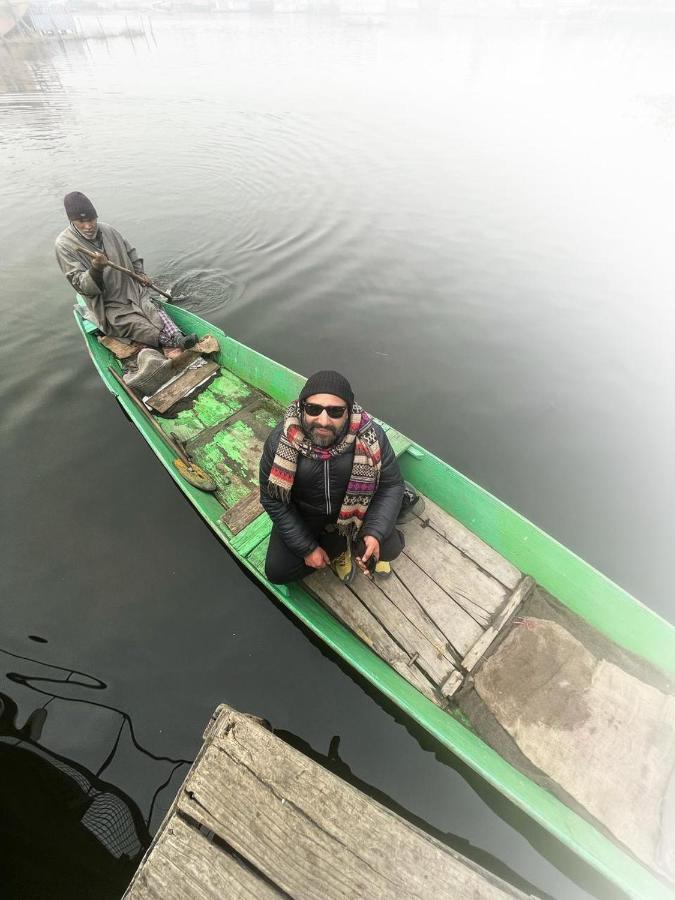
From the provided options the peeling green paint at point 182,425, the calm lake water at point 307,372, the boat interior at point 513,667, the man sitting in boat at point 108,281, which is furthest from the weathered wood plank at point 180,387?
the boat interior at point 513,667

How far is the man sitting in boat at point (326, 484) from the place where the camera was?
3.46 m

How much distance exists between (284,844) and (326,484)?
2452 millimetres

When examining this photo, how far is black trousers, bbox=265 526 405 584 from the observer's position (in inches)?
171

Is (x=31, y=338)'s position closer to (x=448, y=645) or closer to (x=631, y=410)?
(x=448, y=645)

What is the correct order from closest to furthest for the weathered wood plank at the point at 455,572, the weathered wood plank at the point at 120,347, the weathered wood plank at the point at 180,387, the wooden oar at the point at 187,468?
the weathered wood plank at the point at 455,572, the wooden oar at the point at 187,468, the weathered wood plank at the point at 180,387, the weathered wood plank at the point at 120,347

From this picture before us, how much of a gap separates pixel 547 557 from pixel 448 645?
1.42 metres

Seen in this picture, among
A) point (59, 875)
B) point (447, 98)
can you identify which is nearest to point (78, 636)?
point (59, 875)

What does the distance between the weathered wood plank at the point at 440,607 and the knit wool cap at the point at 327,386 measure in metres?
2.38

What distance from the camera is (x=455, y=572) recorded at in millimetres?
4754

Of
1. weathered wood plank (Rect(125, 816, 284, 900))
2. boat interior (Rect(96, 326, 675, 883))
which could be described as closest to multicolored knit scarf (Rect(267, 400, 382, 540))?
boat interior (Rect(96, 326, 675, 883))

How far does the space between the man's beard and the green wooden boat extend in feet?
5.72

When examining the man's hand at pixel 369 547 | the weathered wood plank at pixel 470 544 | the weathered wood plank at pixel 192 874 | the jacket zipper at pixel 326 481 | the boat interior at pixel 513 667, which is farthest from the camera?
the weathered wood plank at pixel 470 544

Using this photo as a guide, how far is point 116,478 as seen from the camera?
6.74 m

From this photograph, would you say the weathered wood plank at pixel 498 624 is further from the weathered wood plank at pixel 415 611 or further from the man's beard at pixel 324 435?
the man's beard at pixel 324 435
